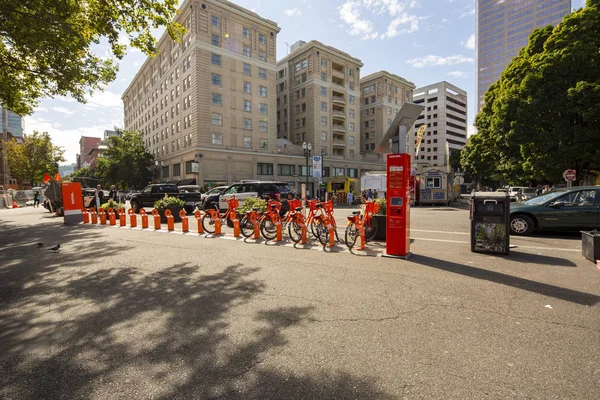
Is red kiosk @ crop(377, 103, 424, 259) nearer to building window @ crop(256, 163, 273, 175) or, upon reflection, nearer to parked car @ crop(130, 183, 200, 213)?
parked car @ crop(130, 183, 200, 213)

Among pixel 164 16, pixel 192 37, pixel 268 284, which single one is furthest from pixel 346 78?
pixel 268 284

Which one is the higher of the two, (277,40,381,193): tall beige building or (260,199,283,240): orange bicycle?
(277,40,381,193): tall beige building

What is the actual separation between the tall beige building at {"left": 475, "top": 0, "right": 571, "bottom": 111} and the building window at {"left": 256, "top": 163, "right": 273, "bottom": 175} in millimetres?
104238

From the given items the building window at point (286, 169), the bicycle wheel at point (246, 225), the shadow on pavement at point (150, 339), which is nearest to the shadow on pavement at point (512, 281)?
the shadow on pavement at point (150, 339)

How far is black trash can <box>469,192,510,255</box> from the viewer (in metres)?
6.93

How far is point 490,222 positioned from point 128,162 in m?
49.3

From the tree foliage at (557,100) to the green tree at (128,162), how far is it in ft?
150

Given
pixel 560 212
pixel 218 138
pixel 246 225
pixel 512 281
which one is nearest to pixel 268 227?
pixel 246 225

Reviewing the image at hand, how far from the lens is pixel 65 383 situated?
2.48 m

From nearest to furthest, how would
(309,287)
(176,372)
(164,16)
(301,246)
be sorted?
(176,372) < (309,287) < (301,246) < (164,16)

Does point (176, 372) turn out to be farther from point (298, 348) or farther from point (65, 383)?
point (298, 348)

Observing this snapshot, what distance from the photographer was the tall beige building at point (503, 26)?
111688 mm

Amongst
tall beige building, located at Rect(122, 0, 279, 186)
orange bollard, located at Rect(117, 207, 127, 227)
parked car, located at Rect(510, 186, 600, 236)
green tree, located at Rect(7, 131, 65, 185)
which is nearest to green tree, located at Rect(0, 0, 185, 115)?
orange bollard, located at Rect(117, 207, 127, 227)

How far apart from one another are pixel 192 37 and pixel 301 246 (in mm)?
38127
